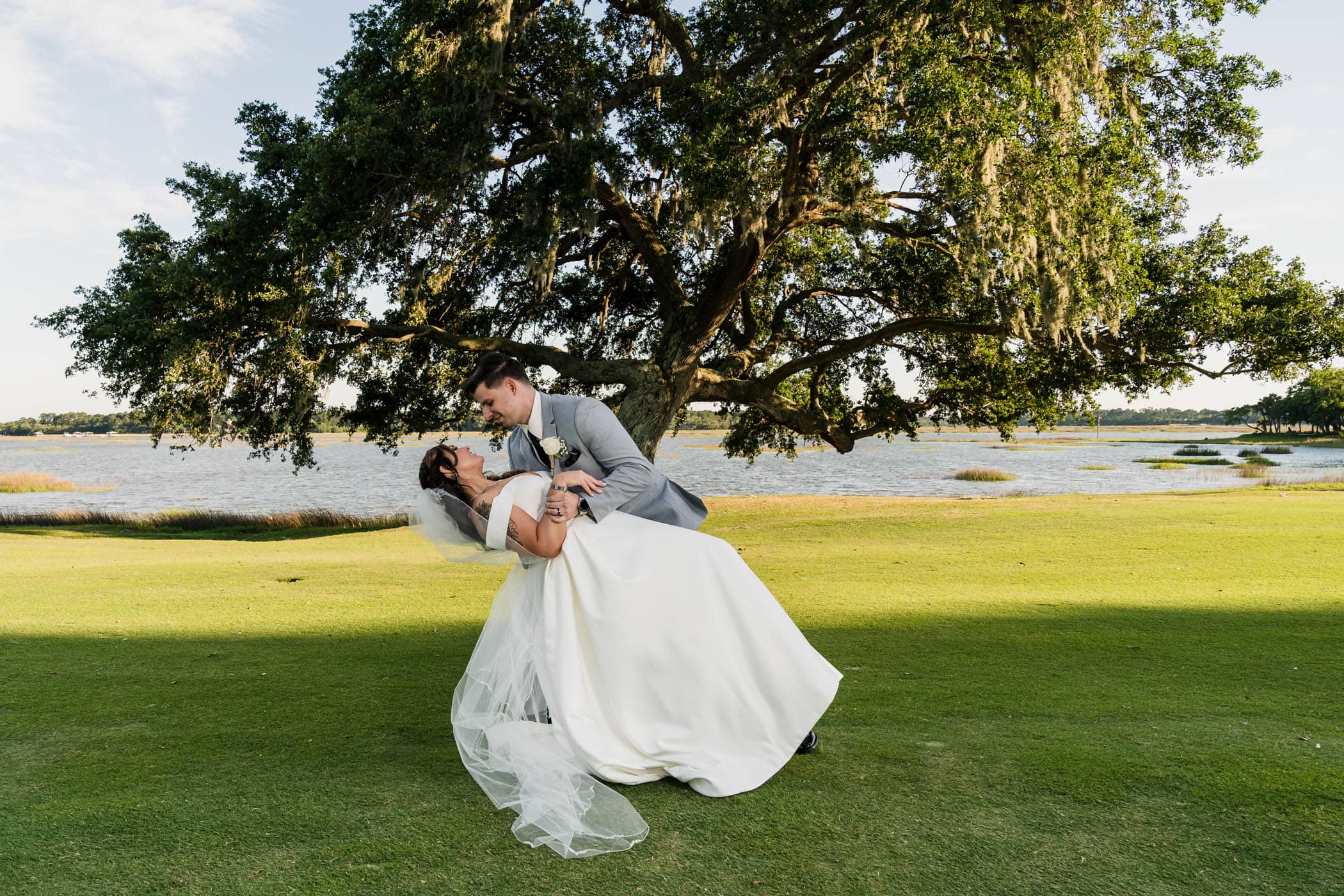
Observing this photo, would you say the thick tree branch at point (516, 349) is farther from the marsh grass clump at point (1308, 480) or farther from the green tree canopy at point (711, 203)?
the marsh grass clump at point (1308, 480)

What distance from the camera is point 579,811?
3.14 metres

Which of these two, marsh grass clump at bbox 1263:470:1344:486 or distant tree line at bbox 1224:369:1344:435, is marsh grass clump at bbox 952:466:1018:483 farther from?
distant tree line at bbox 1224:369:1344:435

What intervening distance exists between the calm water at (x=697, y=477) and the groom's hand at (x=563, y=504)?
24266 millimetres

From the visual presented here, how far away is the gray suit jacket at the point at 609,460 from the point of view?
383cm

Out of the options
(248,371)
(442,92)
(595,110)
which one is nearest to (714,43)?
(595,110)

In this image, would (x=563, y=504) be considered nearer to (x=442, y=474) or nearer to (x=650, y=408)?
(x=442, y=474)

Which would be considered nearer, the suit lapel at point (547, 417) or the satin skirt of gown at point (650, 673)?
the satin skirt of gown at point (650, 673)

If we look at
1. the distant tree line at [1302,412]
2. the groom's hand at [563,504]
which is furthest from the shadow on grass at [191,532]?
the distant tree line at [1302,412]

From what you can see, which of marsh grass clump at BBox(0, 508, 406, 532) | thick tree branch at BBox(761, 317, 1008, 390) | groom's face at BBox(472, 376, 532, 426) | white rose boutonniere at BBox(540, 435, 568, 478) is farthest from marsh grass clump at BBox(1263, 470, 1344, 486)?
groom's face at BBox(472, 376, 532, 426)

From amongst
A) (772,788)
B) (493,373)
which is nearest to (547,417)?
(493,373)

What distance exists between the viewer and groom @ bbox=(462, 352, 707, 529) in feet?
12.6

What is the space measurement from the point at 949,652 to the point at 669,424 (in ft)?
28.2

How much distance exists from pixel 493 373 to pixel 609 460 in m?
0.64

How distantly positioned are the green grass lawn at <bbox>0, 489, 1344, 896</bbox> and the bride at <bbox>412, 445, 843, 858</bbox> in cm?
16
